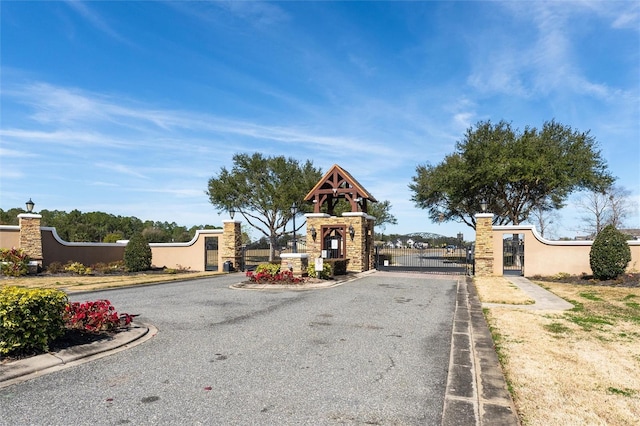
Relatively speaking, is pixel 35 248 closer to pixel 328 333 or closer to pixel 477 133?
pixel 328 333

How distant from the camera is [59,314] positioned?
5.98m

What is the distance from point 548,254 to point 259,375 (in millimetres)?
18281

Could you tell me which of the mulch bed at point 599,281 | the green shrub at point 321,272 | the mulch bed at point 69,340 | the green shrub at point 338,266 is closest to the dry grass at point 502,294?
the mulch bed at point 599,281

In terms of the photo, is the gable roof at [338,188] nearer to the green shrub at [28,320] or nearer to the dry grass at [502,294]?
the dry grass at [502,294]

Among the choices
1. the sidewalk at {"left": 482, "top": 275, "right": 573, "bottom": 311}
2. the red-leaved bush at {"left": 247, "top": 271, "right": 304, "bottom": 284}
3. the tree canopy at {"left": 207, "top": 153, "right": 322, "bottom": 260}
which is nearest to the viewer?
the sidewalk at {"left": 482, "top": 275, "right": 573, "bottom": 311}

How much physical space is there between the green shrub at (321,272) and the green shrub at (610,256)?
11.1m

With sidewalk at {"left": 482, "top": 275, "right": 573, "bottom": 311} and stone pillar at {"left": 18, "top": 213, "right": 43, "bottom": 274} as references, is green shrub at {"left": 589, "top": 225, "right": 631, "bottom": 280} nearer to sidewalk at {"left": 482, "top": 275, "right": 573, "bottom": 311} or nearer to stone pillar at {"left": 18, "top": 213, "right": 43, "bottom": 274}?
sidewalk at {"left": 482, "top": 275, "right": 573, "bottom": 311}

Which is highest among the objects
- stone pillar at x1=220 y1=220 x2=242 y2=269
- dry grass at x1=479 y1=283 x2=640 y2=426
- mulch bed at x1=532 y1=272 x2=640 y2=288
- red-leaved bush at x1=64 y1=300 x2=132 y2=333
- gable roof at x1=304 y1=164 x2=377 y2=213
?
gable roof at x1=304 y1=164 x2=377 y2=213

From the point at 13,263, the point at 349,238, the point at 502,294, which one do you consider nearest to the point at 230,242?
the point at 349,238

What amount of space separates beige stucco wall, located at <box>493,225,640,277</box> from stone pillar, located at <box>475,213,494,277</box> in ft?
1.18

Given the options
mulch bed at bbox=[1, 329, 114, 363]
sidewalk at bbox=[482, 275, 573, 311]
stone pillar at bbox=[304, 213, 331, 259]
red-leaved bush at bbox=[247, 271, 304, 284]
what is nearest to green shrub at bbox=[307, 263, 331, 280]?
red-leaved bush at bbox=[247, 271, 304, 284]

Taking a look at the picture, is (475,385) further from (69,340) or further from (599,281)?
(599,281)

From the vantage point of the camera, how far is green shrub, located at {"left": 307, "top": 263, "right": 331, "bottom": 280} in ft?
53.7

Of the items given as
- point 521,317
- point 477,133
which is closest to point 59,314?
point 521,317
